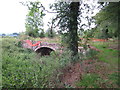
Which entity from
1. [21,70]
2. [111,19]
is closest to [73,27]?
[111,19]

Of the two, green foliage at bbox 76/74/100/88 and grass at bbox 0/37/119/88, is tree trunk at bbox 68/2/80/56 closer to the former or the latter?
grass at bbox 0/37/119/88

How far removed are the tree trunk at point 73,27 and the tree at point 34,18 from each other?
829 mm

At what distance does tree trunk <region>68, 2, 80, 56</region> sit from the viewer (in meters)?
2.72

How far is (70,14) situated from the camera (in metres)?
2.72

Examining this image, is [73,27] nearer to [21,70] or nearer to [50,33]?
[50,33]

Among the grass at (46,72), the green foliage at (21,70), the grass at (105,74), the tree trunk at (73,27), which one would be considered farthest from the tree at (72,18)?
the grass at (105,74)

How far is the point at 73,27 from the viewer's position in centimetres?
283

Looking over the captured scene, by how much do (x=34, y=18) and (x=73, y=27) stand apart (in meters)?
1.13

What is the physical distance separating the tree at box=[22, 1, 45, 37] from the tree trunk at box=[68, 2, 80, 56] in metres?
0.83

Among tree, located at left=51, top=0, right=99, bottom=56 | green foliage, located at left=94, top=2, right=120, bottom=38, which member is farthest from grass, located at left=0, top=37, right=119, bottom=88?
tree, located at left=51, top=0, right=99, bottom=56

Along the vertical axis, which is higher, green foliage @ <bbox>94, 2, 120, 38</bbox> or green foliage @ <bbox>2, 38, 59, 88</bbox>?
green foliage @ <bbox>94, 2, 120, 38</bbox>

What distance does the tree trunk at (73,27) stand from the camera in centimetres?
272

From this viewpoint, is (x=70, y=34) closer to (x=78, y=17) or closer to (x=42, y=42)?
(x=78, y=17)

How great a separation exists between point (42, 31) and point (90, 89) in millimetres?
1875
